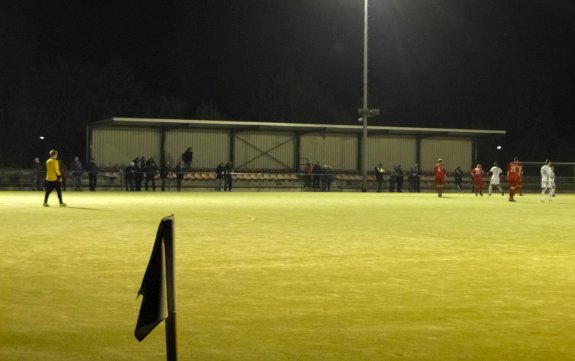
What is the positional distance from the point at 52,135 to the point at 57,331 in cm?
8429

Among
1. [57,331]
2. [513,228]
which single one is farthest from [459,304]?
[513,228]

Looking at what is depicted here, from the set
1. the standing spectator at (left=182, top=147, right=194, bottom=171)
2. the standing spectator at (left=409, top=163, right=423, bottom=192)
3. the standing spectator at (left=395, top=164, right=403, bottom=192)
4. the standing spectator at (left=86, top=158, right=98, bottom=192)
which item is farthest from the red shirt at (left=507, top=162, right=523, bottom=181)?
the standing spectator at (left=86, top=158, right=98, bottom=192)

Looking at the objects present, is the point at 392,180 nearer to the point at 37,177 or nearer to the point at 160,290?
the point at 37,177

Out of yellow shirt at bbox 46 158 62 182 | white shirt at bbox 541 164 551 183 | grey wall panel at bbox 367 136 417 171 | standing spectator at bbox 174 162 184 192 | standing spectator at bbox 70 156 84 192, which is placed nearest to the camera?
yellow shirt at bbox 46 158 62 182

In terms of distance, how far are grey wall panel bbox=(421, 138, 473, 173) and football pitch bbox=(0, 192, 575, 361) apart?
3947cm

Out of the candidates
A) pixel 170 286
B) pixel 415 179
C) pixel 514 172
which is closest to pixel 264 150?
pixel 415 179

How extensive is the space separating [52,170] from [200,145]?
2582 centimetres

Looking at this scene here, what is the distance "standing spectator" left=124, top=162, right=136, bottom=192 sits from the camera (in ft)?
153

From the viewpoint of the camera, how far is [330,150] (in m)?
56.8

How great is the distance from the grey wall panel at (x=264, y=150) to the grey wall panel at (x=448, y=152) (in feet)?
31.4

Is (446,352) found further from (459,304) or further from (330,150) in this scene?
(330,150)

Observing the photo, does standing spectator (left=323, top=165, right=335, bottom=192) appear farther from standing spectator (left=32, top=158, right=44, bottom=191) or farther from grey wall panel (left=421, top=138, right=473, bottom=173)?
standing spectator (left=32, top=158, right=44, bottom=191)

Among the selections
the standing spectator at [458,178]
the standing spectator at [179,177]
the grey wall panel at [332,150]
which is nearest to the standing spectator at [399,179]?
the standing spectator at [458,178]

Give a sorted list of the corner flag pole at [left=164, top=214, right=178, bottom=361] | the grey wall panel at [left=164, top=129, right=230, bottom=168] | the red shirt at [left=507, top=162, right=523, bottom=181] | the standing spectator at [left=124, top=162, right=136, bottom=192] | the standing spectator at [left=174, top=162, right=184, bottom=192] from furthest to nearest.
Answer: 1. the grey wall panel at [left=164, top=129, right=230, bottom=168]
2. the standing spectator at [left=174, top=162, right=184, bottom=192]
3. the standing spectator at [left=124, top=162, right=136, bottom=192]
4. the red shirt at [left=507, top=162, right=523, bottom=181]
5. the corner flag pole at [left=164, top=214, right=178, bottom=361]
